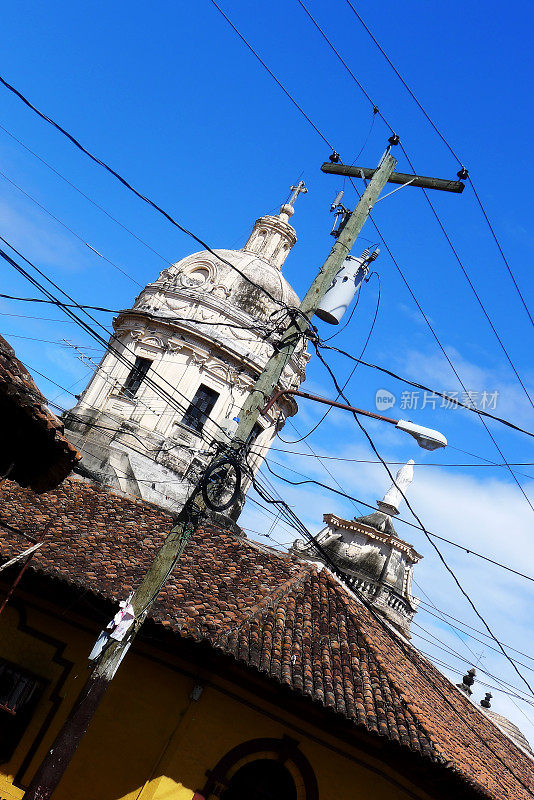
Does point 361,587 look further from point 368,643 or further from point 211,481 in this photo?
point 211,481

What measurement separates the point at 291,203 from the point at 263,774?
1141 inches

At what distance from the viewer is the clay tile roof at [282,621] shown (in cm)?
1002

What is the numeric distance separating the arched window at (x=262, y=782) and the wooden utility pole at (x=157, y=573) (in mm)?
3743

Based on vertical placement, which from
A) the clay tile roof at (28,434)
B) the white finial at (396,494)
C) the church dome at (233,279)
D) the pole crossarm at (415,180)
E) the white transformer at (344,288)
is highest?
the church dome at (233,279)

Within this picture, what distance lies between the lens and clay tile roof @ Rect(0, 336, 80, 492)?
741 cm

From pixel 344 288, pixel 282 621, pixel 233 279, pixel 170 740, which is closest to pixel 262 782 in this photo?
pixel 170 740

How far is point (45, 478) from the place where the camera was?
8.92 meters

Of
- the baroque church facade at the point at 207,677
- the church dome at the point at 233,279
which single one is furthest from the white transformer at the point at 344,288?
the church dome at the point at 233,279

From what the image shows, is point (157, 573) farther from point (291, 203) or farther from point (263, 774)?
point (291, 203)

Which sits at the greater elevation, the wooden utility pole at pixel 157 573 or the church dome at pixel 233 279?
the church dome at pixel 233 279

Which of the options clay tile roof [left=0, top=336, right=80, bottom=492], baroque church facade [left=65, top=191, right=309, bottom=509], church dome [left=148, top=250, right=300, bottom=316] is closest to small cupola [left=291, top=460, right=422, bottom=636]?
baroque church facade [left=65, top=191, right=309, bottom=509]

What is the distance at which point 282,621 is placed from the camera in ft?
37.6

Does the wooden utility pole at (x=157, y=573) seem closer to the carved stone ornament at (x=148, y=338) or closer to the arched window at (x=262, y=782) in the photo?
the arched window at (x=262, y=782)

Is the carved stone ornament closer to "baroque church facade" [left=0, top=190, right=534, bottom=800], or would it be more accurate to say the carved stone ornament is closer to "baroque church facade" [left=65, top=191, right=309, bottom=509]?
"baroque church facade" [left=65, top=191, right=309, bottom=509]
